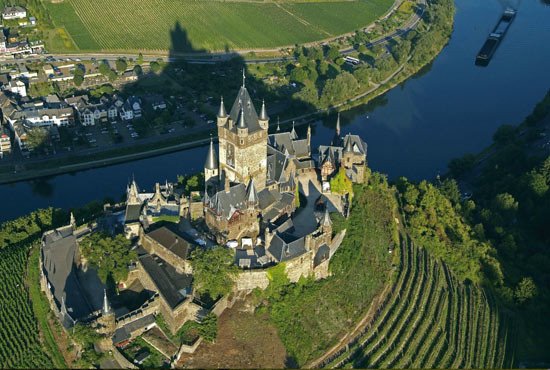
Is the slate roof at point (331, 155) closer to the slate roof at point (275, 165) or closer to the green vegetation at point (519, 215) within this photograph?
the slate roof at point (275, 165)

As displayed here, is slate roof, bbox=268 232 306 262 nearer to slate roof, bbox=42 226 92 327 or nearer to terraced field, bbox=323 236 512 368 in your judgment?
terraced field, bbox=323 236 512 368

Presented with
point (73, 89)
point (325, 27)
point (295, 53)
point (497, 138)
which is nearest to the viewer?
point (497, 138)

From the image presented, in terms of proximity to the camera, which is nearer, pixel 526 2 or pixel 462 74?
pixel 462 74

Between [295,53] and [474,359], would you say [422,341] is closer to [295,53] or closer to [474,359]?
[474,359]

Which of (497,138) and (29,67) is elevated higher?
(497,138)

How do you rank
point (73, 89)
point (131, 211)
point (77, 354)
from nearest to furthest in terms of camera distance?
point (77, 354), point (131, 211), point (73, 89)

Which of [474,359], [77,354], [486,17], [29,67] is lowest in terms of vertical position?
[29,67]

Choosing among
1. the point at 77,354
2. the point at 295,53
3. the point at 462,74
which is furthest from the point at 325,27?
the point at 77,354
